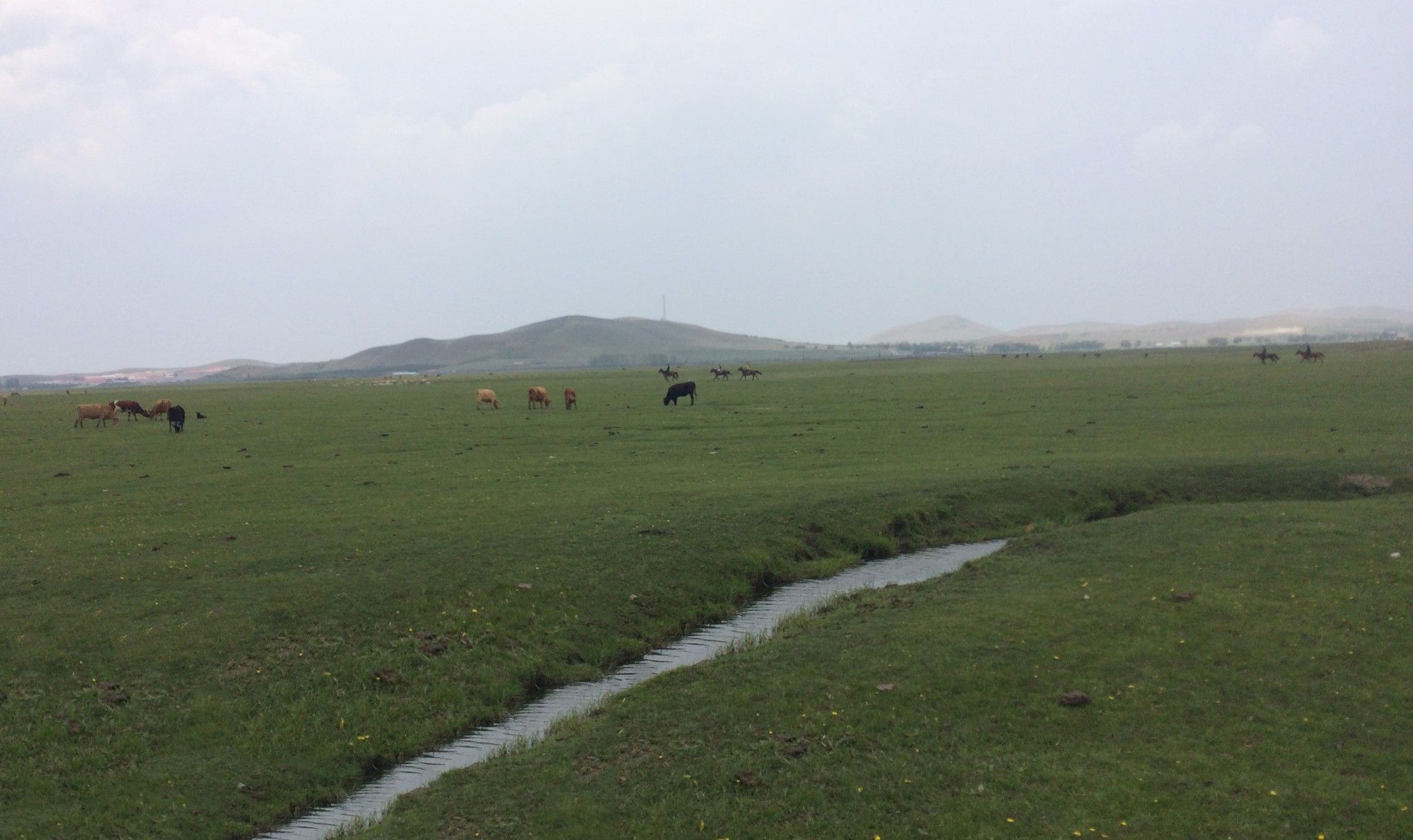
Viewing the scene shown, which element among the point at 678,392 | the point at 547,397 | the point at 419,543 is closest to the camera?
the point at 419,543

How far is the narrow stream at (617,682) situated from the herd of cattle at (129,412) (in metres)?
38.1

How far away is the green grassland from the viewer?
389 inches

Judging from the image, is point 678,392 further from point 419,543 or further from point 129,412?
point 419,543

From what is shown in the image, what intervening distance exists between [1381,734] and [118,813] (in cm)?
1415

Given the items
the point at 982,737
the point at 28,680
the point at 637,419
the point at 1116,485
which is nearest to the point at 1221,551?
the point at 1116,485

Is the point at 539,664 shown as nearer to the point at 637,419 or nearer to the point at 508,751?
the point at 508,751

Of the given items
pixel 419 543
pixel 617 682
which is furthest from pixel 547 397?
→ pixel 617 682

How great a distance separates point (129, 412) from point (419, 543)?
4534cm

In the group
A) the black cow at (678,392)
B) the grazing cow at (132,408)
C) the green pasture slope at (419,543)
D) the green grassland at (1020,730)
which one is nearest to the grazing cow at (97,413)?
the grazing cow at (132,408)

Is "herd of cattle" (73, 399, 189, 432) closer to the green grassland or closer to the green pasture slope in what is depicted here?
the green pasture slope

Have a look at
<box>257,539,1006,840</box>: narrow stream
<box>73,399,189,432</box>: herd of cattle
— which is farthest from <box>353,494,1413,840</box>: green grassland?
<box>73,399,189,432</box>: herd of cattle

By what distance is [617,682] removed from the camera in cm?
1509

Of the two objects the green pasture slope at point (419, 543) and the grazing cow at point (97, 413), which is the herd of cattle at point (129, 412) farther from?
the green pasture slope at point (419, 543)

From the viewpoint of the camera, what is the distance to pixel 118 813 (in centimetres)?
1084
